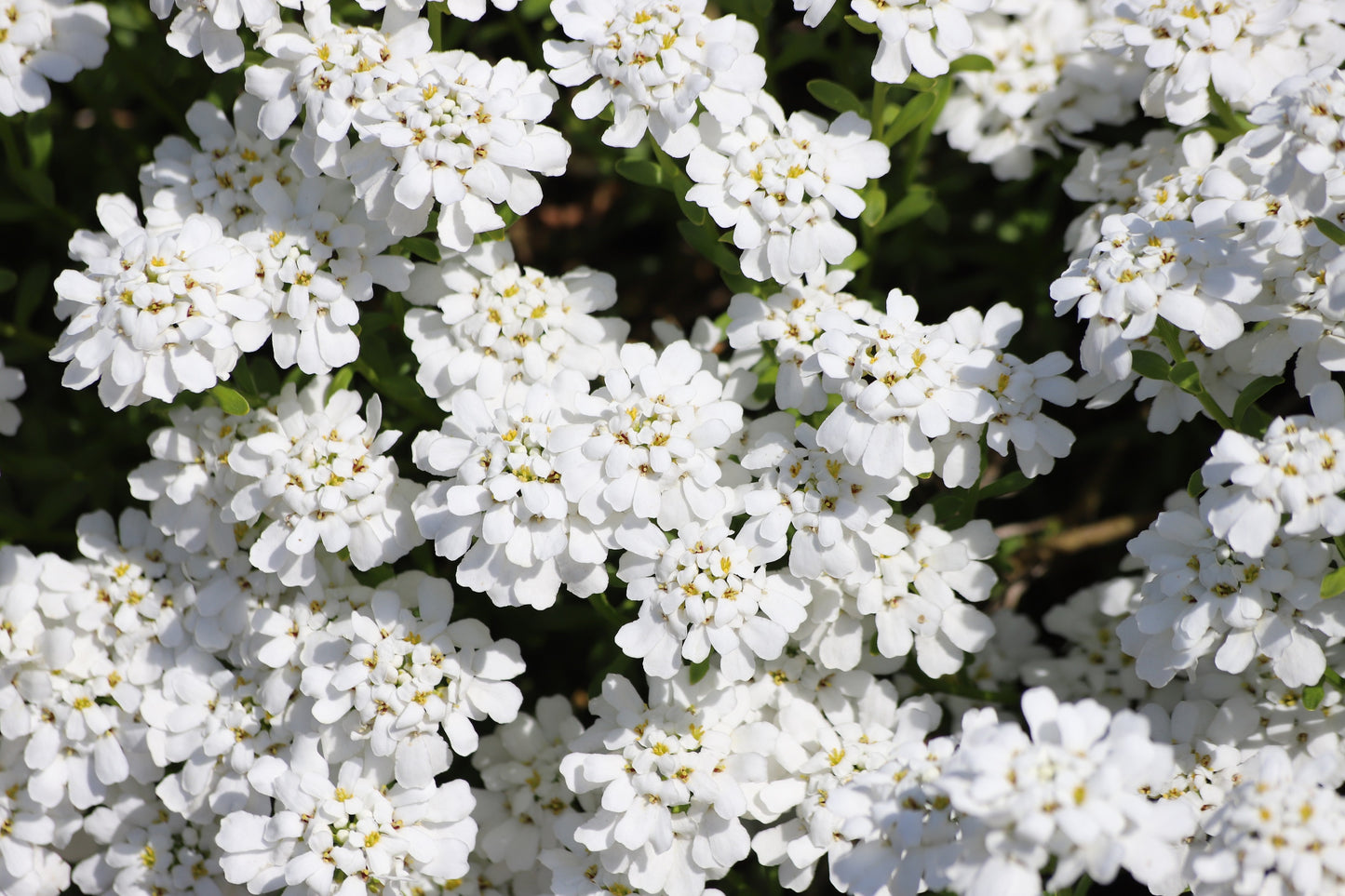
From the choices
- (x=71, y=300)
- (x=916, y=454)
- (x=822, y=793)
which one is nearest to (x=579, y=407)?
(x=916, y=454)

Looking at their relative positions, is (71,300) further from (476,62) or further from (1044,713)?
(1044,713)

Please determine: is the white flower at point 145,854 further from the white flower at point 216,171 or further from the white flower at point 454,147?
the white flower at point 454,147

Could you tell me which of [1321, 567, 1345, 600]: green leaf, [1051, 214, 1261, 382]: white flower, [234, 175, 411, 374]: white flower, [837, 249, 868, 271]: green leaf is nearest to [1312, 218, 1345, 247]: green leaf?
[1051, 214, 1261, 382]: white flower

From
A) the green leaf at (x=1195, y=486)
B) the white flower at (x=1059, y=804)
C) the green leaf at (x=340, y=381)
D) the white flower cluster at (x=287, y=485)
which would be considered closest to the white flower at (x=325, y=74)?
the green leaf at (x=340, y=381)

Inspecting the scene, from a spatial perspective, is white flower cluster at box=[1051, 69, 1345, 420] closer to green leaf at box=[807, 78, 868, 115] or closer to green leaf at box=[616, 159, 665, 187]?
green leaf at box=[807, 78, 868, 115]

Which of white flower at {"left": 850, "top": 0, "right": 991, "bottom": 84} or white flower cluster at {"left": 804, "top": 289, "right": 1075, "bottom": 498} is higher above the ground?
white flower at {"left": 850, "top": 0, "right": 991, "bottom": 84}

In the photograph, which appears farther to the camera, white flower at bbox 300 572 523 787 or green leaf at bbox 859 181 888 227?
green leaf at bbox 859 181 888 227
